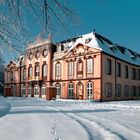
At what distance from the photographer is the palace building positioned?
34.9 meters

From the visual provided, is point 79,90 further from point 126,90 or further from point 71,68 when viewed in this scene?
point 126,90

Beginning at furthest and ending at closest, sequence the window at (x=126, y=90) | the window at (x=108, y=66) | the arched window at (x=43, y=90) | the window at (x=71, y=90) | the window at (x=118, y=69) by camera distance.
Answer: the arched window at (x=43, y=90) < the window at (x=126, y=90) < the window at (x=118, y=69) < the window at (x=71, y=90) < the window at (x=108, y=66)

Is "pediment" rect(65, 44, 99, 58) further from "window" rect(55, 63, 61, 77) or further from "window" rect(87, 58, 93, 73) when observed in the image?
"window" rect(55, 63, 61, 77)

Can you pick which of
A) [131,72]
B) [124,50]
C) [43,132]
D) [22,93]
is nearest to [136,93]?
[131,72]

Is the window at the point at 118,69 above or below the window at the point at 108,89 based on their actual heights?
above

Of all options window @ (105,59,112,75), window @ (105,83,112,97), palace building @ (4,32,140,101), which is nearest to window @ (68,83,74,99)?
palace building @ (4,32,140,101)

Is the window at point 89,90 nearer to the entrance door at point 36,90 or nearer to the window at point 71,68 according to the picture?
the window at point 71,68

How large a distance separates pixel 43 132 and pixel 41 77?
1371 inches

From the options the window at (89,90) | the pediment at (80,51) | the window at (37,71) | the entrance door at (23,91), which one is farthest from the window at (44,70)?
the window at (89,90)

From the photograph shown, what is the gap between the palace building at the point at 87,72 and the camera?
34.9 meters

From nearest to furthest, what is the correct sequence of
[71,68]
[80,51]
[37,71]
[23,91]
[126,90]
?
[80,51]
[71,68]
[126,90]
[37,71]
[23,91]

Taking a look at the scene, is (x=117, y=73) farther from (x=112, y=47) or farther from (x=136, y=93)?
(x=136, y=93)

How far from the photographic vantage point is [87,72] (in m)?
35.9

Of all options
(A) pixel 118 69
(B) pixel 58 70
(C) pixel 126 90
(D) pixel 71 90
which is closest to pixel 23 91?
(B) pixel 58 70
